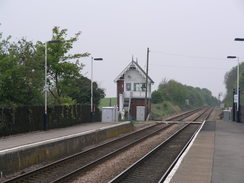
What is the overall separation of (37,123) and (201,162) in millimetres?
12993

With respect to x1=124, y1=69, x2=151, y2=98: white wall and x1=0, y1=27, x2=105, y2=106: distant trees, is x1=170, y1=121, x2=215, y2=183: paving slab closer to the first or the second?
x1=0, y1=27, x2=105, y2=106: distant trees

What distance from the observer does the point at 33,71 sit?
23984mm

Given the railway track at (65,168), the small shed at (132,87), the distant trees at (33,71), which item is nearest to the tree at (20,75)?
the distant trees at (33,71)

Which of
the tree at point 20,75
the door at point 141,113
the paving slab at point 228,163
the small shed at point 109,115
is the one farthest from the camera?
the door at point 141,113

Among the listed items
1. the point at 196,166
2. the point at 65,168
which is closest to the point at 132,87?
the point at 65,168

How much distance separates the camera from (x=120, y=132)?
25828mm

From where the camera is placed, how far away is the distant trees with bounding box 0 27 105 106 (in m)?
21.5

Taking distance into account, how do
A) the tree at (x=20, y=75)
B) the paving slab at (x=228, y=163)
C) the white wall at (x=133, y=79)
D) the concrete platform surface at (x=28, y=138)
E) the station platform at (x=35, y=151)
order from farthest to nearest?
the white wall at (x=133, y=79) < the tree at (x=20, y=75) < the concrete platform surface at (x=28, y=138) < the station platform at (x=35, y=151) < the paving slab at (x=228, y=163)

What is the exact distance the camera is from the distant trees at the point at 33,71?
70.5 feet

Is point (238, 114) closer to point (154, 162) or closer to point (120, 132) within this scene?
point (120, 132)

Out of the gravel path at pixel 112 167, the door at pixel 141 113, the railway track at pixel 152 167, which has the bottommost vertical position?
the gravel path at pixel 112 167

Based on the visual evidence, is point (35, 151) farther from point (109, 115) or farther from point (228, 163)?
point (109, 115)

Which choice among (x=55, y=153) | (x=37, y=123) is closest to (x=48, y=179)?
(x=55, y=153)

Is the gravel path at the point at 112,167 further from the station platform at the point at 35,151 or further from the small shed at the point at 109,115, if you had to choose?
the small shed at the point at 109,115
